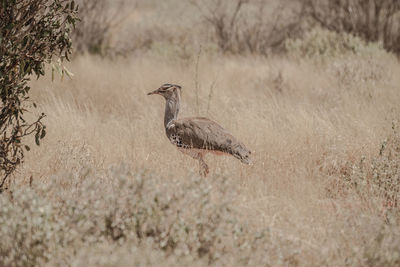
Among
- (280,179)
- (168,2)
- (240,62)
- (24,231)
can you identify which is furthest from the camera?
(168,2)

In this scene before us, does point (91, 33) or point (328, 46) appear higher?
point (91, 33)

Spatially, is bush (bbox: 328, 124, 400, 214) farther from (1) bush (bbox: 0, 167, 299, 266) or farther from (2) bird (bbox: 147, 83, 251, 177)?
(1) bush (bbox: 0, 167, 299, 266)

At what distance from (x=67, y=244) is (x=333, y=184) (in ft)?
8.14

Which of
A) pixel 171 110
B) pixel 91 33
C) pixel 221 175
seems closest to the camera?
pixel 221 175

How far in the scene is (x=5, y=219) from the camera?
311 cm

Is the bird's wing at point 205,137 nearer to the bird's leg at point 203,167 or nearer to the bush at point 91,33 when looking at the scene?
the bird's leg at point 203,167

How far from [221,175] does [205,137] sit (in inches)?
21.7

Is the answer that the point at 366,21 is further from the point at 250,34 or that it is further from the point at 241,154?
the point at 241,154

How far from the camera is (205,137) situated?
4.69 m

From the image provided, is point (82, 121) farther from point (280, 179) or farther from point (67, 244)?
point (67, 244)

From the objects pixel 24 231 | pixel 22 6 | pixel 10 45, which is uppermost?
pixel 22 6

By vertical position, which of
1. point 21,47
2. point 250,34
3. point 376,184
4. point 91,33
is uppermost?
point 21,47

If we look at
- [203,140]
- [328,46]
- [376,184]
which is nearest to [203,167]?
[203,140]

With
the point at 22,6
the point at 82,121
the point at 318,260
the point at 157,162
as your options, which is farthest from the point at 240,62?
the point at 318,260
